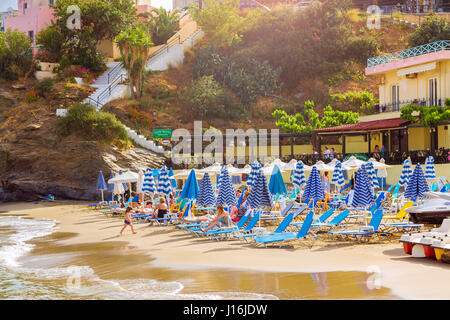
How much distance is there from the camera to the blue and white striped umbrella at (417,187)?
54.8ft

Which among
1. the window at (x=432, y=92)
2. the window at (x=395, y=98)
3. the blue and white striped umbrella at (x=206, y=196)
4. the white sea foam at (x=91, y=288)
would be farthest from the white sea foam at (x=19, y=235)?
the window at (x=395, y=98)

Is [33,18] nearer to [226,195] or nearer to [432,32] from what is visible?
[432,32]

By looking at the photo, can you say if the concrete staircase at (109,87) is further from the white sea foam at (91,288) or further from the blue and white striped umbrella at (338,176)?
the white sea foam at (91,288)

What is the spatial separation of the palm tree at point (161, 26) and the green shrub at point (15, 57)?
12.5 metres

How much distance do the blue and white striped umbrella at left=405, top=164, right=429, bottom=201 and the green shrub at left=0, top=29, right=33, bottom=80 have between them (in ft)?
114

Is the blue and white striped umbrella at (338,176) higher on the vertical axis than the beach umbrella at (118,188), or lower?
higher

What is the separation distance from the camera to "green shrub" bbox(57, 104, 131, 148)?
114 ft

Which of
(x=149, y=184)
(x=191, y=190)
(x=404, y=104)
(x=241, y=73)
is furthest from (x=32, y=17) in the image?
(x=191, y=190)

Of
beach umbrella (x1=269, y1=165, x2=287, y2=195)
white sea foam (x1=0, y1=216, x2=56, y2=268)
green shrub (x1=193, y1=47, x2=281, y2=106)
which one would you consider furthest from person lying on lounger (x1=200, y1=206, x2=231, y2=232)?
green shrub (x1=193, y1=47, x2=281, y2=106)

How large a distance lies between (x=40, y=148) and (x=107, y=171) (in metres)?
5.19

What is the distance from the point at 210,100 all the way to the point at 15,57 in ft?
51.8
